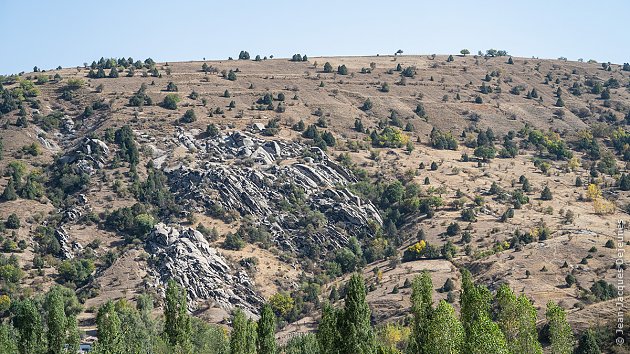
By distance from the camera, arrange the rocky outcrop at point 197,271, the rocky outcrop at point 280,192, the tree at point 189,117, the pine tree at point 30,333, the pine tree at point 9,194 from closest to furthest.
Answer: the pine tree at point 30,333
the rocky outcrop at point 197,271
the pine tree at point 9,194
the rocky outcrop at point 280,192
the tree at point 189,117

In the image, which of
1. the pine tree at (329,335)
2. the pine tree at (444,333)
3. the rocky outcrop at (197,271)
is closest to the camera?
the pine tree at (444,333)

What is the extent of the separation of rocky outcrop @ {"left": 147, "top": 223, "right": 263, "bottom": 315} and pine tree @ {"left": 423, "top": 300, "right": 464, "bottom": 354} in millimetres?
52920

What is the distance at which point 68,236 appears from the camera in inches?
4872

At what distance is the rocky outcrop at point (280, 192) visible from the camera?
133m

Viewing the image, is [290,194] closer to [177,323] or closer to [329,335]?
[177,323]

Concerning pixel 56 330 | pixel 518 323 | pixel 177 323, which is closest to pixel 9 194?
pixel 56 330

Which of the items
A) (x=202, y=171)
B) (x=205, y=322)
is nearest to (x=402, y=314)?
(x=205, y=322)

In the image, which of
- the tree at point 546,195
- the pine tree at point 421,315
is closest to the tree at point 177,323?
the pine tree at point 421,315

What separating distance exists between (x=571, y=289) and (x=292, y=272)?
4289cm

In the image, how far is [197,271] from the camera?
119m

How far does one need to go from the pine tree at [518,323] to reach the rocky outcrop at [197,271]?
54.3 m

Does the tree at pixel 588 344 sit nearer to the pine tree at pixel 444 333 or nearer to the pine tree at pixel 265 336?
the pine tree at pixel 444 333

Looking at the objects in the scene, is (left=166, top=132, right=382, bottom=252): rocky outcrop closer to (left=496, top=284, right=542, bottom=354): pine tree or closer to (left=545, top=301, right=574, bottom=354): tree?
(left=496, top=284, right=542, bottom=354): pine tree

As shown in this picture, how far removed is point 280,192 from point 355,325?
237ft
